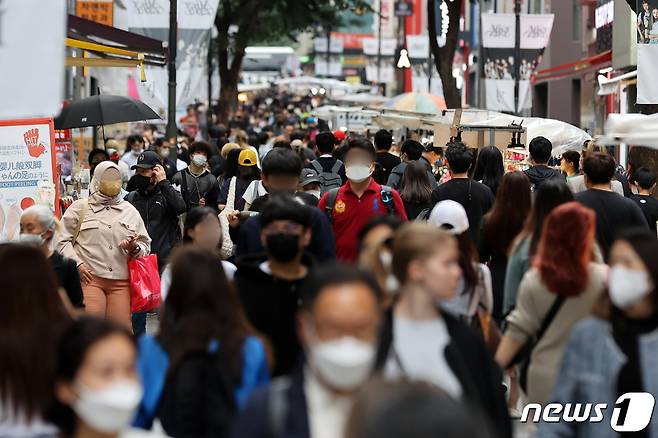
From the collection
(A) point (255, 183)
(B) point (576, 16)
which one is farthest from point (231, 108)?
(A) point (255, 183)

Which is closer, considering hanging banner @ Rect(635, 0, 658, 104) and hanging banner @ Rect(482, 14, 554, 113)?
hanging banner @ Rect(635, 0, 658, 104)

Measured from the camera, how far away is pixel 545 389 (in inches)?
274

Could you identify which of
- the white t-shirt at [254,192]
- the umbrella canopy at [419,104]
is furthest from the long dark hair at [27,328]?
the umbrella canopy at [419,104]

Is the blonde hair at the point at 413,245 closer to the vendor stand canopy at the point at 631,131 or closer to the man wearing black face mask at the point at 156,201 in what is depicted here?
the vendor stand canopy at the point at 631,131

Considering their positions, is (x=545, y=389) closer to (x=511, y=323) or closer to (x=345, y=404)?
(x=511, y=323)

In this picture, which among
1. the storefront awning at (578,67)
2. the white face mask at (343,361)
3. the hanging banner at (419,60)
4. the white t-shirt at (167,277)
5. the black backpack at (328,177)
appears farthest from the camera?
the hanging banner at (419,60)

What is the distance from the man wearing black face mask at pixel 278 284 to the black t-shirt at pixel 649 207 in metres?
6.61

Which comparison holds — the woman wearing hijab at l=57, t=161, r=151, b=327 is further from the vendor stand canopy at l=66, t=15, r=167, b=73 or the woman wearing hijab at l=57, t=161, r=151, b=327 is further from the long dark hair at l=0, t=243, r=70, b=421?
the long dark hair at l=0, t=243, r=70, b=421

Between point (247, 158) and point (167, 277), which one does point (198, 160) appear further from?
point (167, 277)

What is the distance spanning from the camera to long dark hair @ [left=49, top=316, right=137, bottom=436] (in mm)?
4781

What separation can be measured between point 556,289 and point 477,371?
4.68 feet

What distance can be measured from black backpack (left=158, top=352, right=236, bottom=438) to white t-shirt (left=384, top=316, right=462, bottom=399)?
0.72m

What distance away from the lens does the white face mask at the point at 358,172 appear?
409 inches

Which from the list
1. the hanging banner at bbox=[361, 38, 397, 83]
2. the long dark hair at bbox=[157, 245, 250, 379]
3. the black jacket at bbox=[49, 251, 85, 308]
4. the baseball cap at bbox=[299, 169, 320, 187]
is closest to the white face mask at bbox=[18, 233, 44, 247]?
the black jacket at bbox=[49, 251, 85, 308]
